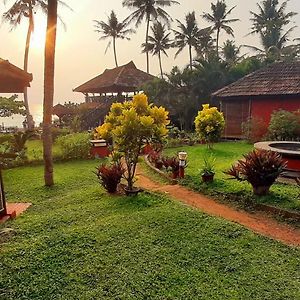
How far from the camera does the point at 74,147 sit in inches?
582

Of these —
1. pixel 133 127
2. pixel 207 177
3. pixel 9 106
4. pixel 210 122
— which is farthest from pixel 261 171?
pixel 9 106

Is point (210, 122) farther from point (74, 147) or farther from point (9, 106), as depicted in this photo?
point (9, 106)

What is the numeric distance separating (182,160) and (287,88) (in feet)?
41.4

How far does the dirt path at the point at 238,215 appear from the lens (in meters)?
6.10

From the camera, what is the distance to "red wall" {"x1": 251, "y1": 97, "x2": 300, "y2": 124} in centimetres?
1955

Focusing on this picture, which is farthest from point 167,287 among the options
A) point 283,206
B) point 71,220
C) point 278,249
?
point 283,206

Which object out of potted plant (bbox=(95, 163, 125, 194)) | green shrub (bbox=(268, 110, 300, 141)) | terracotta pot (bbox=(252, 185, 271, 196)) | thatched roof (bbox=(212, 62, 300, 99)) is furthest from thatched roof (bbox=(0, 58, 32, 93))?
thatched roof (bbox=(212, 62, 300, 99))

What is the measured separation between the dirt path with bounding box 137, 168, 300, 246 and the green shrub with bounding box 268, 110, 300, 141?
32.1 feet

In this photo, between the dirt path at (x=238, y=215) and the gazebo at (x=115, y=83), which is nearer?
the dirt path at (x=238, y=215)

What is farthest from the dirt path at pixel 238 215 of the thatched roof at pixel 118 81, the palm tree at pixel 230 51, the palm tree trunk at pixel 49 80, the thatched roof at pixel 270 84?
the palm tree at pixel 230 51

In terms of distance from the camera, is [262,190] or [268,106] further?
[268,106]

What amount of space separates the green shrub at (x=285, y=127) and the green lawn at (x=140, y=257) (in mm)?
11541

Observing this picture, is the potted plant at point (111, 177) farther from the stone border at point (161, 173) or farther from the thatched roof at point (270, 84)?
the thatched roof at point (270, 84)

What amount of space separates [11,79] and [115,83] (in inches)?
844
